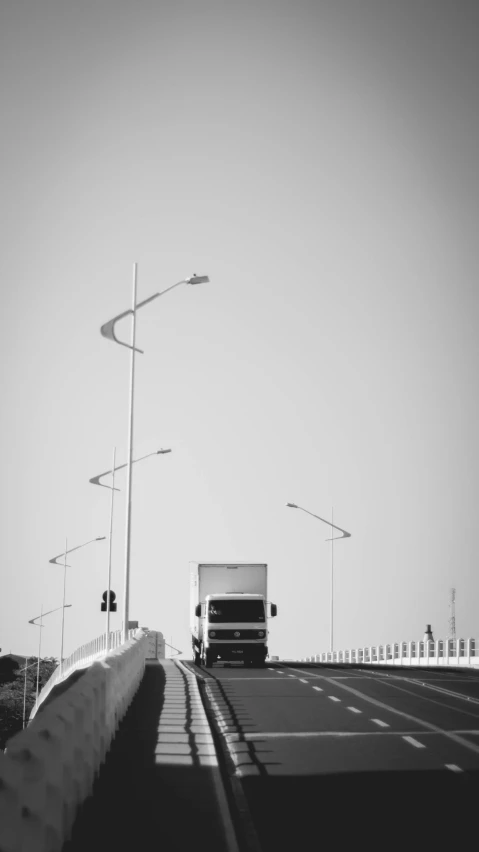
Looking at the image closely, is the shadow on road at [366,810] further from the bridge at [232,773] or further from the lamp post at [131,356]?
the lamp post at [131,356]

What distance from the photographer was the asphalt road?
1088 cm

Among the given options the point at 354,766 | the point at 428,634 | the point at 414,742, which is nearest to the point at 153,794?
the point at 354,766

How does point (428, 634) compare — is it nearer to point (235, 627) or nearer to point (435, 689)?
point (235, 627)

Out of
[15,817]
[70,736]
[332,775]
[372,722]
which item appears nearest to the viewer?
[15,817]

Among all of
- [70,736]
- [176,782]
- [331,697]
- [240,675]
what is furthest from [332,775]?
[240,675]

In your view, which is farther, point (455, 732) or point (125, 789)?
point (455, 732)

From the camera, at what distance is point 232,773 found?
1463 cm

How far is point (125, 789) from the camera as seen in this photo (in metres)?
13.2

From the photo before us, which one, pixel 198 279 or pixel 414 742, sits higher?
pixel 198 279

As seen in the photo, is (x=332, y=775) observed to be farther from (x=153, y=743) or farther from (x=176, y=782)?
(x=153, y=743)

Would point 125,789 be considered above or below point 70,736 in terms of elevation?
below

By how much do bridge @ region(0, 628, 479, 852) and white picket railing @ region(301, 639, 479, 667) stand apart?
31.0 meters

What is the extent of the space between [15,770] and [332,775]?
7.43 meters

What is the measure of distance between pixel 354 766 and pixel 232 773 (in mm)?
1466
